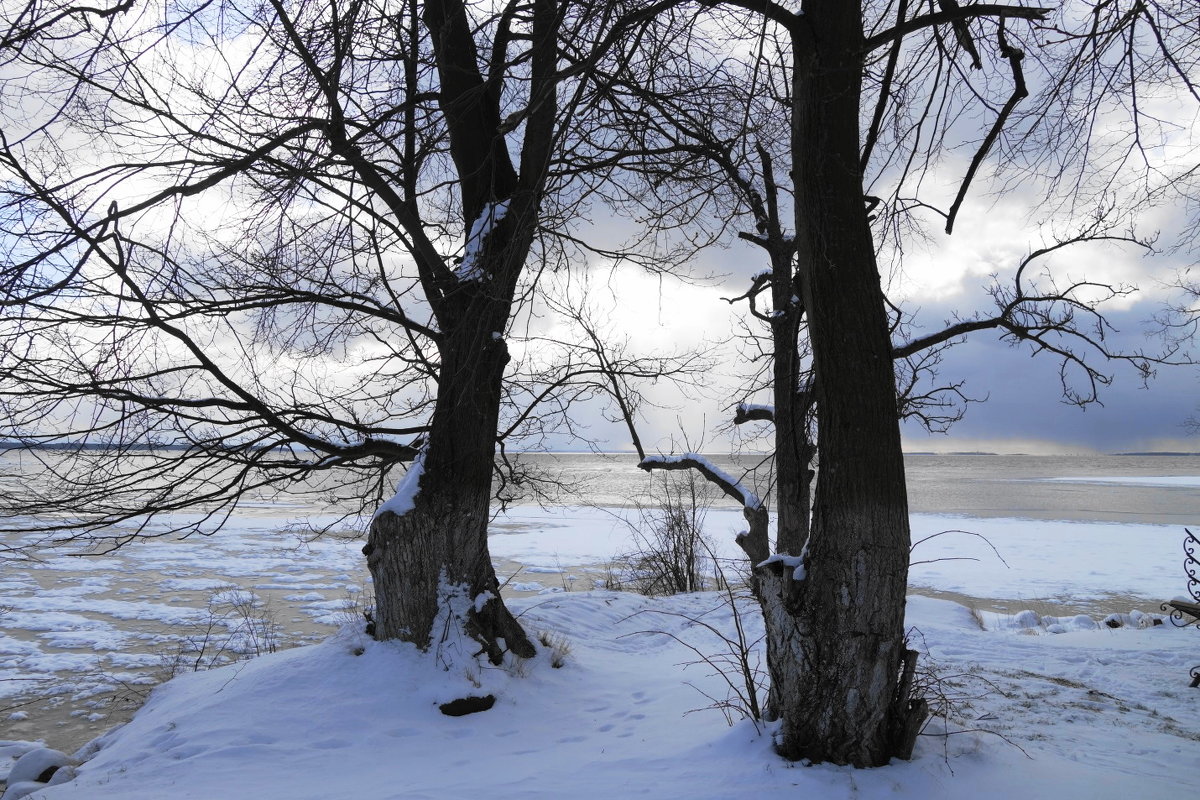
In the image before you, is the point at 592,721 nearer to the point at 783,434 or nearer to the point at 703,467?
the point at 783,434

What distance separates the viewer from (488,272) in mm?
5133

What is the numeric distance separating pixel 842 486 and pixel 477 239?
3.57 meters

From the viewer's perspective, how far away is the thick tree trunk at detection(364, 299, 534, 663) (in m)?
5.93

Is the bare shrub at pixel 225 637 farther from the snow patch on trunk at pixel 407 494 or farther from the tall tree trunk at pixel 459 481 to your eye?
the snow patch on trunk at pixel 407 494

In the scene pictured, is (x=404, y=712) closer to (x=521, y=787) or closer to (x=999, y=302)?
(x=521, y=787)

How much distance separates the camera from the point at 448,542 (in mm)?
6004

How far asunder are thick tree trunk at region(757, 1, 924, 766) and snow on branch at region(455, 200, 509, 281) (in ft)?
8.56

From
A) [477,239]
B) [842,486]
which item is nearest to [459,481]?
[477,239]

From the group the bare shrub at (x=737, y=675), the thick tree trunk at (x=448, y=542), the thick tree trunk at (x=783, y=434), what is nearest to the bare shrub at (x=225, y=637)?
the thick tree trunk at (x=448, y=542)

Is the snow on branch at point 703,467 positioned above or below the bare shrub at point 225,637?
above

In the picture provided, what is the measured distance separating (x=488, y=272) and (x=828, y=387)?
2477 millimetres

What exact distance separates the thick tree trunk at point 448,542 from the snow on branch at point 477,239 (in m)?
0.45

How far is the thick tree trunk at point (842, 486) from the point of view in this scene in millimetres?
3934

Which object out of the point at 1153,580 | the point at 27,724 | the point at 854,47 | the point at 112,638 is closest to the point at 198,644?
the point at 112,638
